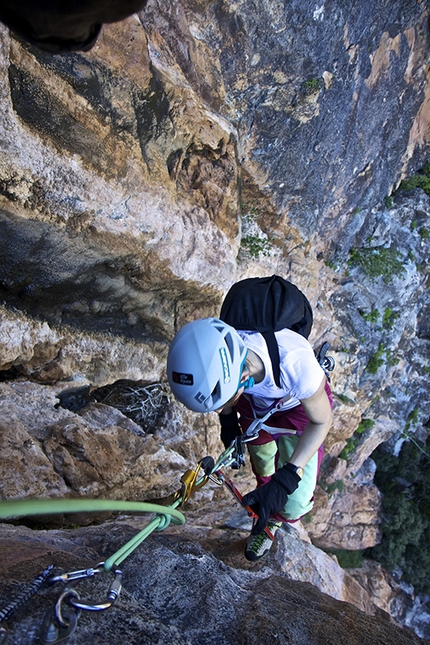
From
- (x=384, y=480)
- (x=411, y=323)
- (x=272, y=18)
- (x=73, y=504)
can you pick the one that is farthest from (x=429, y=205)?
(x=73, y=504)

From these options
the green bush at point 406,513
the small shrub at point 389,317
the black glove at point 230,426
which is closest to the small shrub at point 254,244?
the black glove at point 230,426

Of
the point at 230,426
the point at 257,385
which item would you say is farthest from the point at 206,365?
the point at 230,426

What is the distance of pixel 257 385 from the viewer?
2699mm

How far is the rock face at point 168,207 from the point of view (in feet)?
10.5

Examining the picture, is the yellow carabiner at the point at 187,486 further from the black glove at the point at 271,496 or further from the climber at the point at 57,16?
the climber at the point at 57,16

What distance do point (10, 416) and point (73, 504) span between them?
216cm

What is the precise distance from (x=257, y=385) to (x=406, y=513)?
36.5 ft

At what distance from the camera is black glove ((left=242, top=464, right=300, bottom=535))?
276 cm

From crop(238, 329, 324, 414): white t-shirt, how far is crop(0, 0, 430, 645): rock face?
1.11m

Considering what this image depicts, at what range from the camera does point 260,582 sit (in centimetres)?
249

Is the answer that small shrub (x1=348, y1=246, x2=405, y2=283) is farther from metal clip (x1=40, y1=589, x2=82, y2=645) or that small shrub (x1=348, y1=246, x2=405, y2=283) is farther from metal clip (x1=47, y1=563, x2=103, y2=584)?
metal clip (x1=40, y1=589, x2=82, y2=645)

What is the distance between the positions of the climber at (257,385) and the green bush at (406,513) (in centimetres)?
971

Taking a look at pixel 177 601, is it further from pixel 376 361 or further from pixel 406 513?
pixel 406 513

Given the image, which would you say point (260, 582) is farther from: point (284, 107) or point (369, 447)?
point (369, 447)
